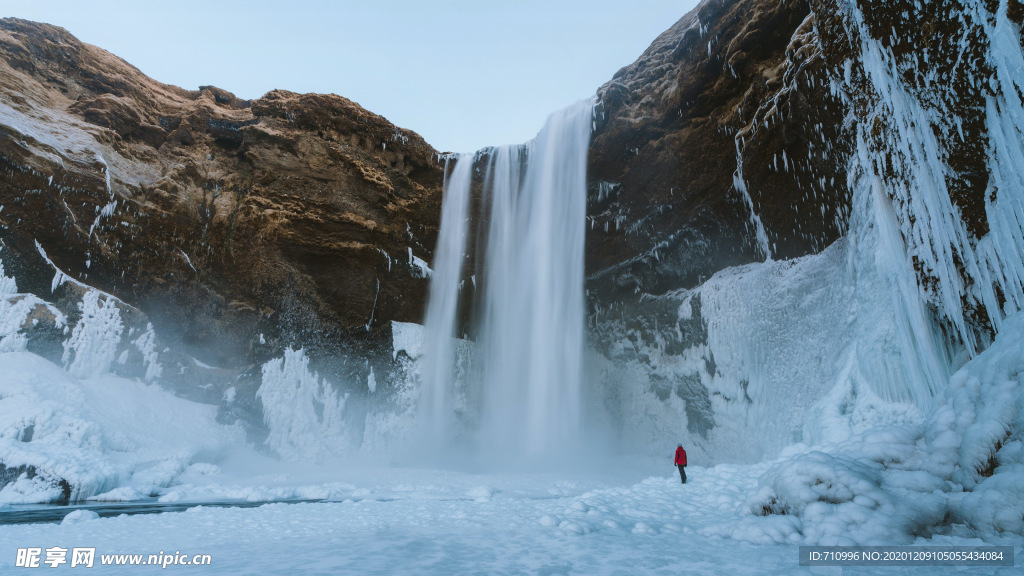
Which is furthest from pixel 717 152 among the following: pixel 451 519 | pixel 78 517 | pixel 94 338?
pixel 94 338

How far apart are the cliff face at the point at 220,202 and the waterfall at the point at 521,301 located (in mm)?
1879

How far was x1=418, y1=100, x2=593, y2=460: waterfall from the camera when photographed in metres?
15.9

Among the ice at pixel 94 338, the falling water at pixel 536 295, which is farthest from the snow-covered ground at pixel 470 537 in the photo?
the ice at pixel 94 338

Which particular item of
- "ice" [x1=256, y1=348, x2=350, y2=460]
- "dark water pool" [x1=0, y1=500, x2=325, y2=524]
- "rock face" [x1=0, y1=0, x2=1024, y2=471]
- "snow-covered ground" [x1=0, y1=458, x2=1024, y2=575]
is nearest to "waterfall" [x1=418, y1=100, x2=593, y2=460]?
"rock face" [x1=0, y1=0, x2=1024, y2=471]

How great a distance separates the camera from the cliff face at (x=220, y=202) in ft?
44.1

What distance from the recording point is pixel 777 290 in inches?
472

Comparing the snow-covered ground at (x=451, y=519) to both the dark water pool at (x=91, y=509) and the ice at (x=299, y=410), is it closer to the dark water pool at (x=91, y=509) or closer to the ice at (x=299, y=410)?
the dark water pool at (x=91, y=509)

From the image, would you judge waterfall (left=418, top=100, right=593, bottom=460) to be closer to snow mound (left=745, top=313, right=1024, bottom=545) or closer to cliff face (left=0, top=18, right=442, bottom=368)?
cliff face (left=0, top=18, right=442, bottom=368)

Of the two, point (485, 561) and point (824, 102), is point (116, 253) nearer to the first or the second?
point (485, 561)

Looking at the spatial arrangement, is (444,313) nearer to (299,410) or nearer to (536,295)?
(536,295)

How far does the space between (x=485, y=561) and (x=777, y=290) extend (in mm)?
11028

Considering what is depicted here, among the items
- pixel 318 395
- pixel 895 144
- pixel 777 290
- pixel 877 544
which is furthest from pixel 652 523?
pixel 318 395

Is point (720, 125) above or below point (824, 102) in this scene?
above

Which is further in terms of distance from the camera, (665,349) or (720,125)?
(665,349)
